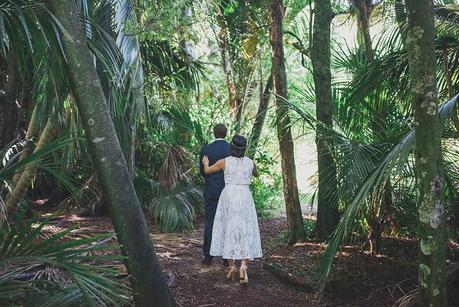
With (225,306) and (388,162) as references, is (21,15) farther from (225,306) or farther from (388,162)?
(225,306)

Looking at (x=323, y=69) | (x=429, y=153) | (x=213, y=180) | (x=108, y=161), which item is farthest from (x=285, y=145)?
(x=108, y=161)

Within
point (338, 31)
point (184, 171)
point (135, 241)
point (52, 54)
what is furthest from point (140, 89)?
point (338, 31)

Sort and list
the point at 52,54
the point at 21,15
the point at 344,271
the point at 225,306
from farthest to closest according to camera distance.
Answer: the point at 344,271, the point at 225,306, the point at 52,54, the point at 21,15

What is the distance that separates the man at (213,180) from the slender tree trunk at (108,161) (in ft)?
7.92

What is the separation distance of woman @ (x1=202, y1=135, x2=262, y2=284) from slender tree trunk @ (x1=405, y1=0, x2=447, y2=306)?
2.25m

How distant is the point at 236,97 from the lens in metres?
12.0

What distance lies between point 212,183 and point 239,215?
749 mm

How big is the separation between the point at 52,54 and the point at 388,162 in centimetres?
276

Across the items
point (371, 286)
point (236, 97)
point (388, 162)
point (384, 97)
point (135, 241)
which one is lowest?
point (371, 286)

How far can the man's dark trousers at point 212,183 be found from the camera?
6156 mm

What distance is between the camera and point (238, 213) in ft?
18.5

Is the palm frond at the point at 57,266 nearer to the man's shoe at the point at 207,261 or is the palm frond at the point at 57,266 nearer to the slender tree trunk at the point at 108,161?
the slender tree trunk at the point at 108,161

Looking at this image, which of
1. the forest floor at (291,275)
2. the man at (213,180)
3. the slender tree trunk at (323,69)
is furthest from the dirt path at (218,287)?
the slender tree trunk at (323,69)

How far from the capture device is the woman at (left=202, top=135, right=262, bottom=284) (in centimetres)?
561
